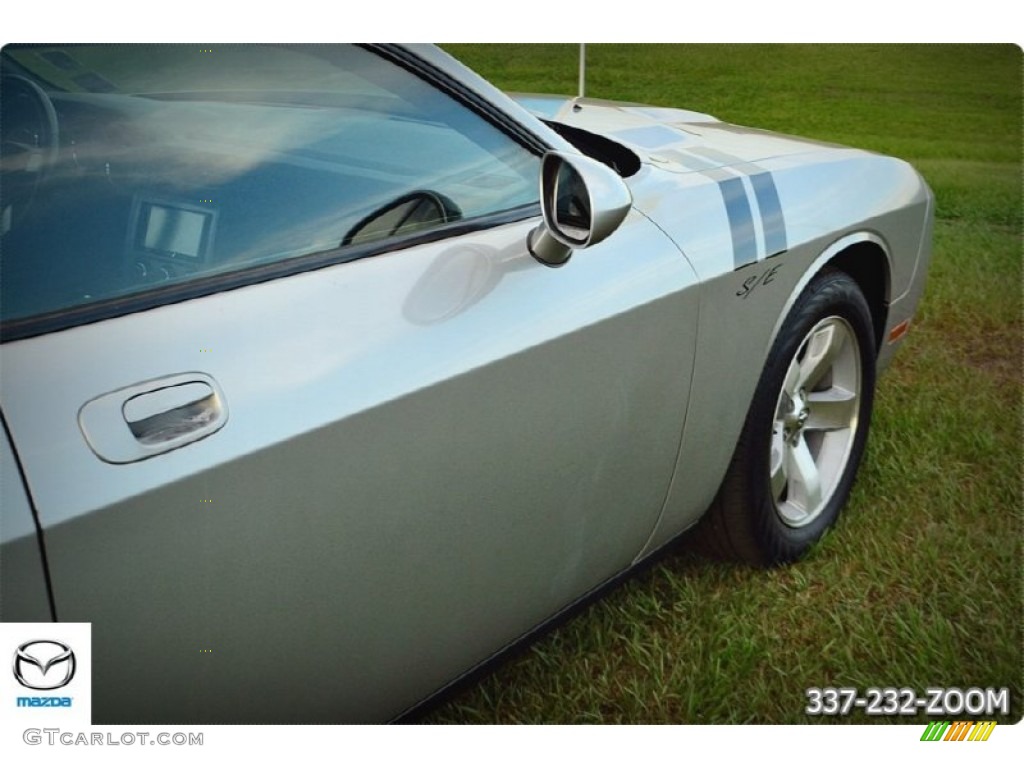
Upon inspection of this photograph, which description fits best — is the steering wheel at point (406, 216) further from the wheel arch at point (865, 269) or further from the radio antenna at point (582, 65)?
the wheel arch at point (865, 269)

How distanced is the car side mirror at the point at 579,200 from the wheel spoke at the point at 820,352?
871 millimetres

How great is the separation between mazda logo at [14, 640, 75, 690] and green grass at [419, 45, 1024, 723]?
2.57 ft

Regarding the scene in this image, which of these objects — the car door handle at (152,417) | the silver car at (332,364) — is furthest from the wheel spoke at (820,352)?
the car door handle at (152,417)

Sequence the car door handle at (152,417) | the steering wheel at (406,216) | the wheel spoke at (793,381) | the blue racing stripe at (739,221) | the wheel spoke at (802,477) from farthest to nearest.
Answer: the wheel spoke at (802,477), the wheel spoke at (793,381), the blue racing stripe at (739,221), the steering wheel at (406,216), the car door handle at (152,417)

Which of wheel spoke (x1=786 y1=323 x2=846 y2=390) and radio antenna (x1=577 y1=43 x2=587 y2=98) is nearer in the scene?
radio antenna (x1=577 y1=43 x2=587 y2=98)

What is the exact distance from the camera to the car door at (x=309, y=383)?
97 cm

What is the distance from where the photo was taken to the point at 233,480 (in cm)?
102

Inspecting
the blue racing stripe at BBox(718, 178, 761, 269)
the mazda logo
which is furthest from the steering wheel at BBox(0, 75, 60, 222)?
the blue racing stripe at BBox(718, 178, 761, 269)

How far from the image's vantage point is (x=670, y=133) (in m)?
2.18

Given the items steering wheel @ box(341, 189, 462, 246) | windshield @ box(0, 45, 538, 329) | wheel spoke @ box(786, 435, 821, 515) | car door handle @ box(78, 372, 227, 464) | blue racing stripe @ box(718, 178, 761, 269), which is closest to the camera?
car door handle @ box(78, 372, 227, 464)

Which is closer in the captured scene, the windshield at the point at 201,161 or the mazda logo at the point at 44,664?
the mazda logo at the point at 44,664

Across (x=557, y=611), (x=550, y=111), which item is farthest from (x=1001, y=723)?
(x=550, y=111)

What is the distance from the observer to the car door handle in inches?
37.2

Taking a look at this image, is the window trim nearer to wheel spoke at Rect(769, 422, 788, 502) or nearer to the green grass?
the green grass
